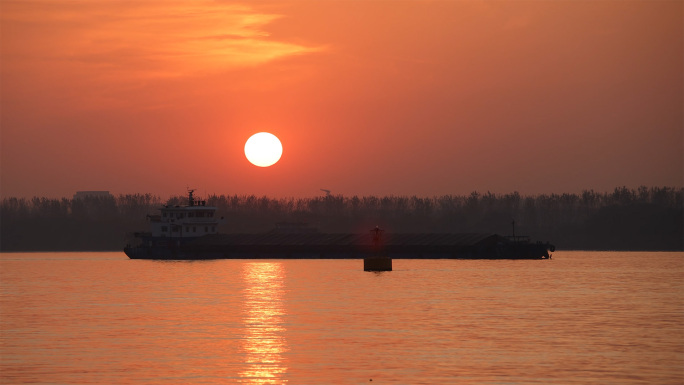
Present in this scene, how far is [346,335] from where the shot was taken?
52594mm

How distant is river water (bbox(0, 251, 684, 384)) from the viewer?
131 feet

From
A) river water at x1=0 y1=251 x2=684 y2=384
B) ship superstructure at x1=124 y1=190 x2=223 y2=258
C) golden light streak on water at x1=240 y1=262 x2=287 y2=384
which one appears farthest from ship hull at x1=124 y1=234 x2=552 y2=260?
golden light streak on water at x1=240 y1=262 x2=287 y2=384

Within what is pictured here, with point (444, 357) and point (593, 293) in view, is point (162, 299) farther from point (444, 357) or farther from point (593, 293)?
point (444, 357)

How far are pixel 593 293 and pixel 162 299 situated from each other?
35.9 meters

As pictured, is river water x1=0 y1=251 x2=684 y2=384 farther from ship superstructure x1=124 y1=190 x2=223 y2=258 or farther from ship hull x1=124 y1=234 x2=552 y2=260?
ship superstructure x1=124 y1=190 x2=223 y2=258

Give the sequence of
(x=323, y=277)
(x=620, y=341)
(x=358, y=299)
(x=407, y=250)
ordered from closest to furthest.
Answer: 1. (x=620, y=341)
2. (x=358, y=299)
3. (x=323, y=277)
4. (x=407, y=250)

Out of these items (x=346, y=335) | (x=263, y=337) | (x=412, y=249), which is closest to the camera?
(x=263, y=337)

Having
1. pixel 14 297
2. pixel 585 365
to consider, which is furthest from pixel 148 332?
pixel 14 297

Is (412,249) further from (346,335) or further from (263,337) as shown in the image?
(263,337)

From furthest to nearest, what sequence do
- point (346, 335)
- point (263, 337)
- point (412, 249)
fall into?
point (412, 249) < point (346, 335) < point (263, 337)

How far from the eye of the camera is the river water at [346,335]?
39844mm

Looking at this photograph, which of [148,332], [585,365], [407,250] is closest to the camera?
[585,365]

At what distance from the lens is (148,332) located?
180 feet

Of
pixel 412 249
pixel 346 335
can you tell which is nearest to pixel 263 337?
pixel 346 335
